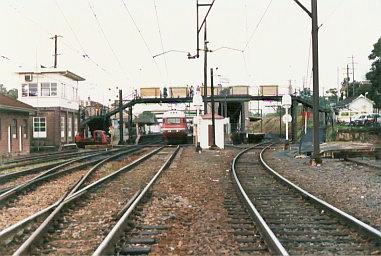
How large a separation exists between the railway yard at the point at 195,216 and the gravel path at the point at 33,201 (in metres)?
0.02

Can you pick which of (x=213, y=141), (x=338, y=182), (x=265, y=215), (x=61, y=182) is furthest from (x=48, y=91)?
(x=265, y=215)

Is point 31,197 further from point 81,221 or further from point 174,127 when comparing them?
point 174,127

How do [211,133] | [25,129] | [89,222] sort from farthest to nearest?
1. [25,129]
2. [211,133]
3. [89,222]

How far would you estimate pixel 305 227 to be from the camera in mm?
8469

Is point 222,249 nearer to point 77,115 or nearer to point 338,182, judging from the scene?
point 338,182

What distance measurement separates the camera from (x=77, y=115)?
6069 cm

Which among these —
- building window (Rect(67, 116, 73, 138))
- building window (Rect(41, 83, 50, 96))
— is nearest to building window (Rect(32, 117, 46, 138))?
building window (Rect(41, 83, 50, 96))

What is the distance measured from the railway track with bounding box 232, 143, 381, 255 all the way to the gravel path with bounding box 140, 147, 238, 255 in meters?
0.59

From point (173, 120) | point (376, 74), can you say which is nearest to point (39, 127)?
point (173, 120)

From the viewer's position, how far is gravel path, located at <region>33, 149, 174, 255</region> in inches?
286

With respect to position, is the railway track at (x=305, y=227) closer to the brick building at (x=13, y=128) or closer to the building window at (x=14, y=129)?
the brick building at (x=13, y=128)

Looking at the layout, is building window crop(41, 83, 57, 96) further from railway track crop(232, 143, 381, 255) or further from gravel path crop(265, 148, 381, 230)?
railway track crop(232, 143, 381, 255)

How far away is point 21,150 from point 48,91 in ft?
40.9

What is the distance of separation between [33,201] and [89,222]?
3.39m
